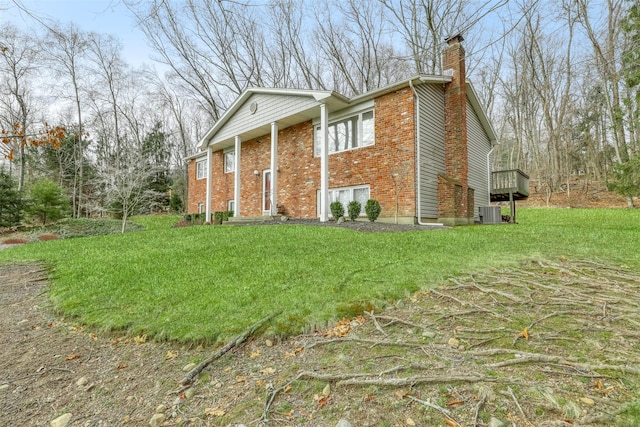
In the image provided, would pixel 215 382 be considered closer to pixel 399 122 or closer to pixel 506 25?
pixel 506 25

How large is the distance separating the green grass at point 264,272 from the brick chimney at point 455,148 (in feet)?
11.4

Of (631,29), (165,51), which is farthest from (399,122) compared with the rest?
(165,51)

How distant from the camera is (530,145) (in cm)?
2517

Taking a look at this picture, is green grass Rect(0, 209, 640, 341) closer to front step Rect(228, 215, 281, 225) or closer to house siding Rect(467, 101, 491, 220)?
front step Rect(228, 215, 281, 225)

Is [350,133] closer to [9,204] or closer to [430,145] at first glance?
[430,145]

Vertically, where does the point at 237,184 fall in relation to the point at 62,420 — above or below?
above

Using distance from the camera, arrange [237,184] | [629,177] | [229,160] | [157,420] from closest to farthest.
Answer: [157,420]
[629,177]
[237,184]
[229,160]

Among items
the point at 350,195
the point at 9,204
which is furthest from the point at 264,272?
the point at 9,204

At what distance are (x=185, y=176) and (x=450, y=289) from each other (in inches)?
1261

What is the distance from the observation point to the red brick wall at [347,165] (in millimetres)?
10008

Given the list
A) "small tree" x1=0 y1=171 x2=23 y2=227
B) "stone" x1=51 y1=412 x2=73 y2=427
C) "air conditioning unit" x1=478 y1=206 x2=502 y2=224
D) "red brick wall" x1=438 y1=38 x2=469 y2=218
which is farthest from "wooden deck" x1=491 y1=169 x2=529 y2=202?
"small tree" x1=0 y1=171 x2=23 y2=227

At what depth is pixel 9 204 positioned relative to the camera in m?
15.6

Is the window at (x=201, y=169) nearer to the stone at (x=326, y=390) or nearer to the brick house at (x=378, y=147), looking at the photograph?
the brick house at (x=378, y=147)

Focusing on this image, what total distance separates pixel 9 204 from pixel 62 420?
1990 centimetres
